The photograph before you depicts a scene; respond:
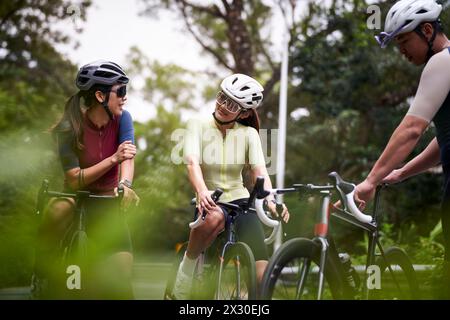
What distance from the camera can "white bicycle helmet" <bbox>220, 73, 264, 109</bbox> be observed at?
4.62m

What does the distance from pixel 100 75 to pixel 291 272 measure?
188 cm

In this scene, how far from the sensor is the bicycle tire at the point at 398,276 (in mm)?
4914

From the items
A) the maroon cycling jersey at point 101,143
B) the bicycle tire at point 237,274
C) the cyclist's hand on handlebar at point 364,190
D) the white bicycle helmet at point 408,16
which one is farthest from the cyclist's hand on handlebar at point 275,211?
the white bicycle helmet at point 408,16

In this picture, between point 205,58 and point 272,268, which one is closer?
point 272,268

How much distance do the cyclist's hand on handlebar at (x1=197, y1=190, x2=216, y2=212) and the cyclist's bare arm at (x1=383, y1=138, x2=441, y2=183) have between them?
50.9 inches

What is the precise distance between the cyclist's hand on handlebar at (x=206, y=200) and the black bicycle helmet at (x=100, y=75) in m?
1.01

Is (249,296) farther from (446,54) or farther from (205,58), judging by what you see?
(205,58)

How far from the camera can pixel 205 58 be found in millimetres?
26672

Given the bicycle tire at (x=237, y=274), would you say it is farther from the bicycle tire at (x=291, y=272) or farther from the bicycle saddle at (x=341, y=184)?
the bicycle saddle at (x=341, y=184)

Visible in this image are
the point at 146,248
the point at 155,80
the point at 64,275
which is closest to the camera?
the point at 64,275

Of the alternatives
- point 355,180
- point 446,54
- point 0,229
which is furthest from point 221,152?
point 355,180

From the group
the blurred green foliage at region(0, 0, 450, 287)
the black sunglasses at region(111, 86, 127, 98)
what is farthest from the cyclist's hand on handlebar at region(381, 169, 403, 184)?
the blurred green foliage at region(0, 0, 450, 287)

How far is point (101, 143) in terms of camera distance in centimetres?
492
